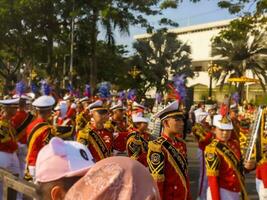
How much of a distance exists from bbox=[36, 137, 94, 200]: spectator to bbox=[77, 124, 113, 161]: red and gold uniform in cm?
443

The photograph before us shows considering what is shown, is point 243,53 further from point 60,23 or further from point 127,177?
point 127,177

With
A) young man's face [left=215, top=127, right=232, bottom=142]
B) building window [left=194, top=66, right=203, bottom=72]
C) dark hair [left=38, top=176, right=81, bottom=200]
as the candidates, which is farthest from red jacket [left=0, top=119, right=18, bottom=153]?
building window [left=194, top=66, right=203, bottom=72]

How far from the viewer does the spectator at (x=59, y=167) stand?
204cm

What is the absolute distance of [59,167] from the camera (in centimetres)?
208

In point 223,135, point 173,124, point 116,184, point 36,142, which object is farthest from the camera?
point 36,142

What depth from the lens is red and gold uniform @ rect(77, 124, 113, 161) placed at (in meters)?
6.68

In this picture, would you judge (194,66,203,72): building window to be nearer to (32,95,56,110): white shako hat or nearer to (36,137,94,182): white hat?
(32,95,56,110): white shako hat

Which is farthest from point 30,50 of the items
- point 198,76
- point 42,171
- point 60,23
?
point 198,76

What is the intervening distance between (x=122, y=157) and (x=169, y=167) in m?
3.36

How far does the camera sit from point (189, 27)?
74625 mm

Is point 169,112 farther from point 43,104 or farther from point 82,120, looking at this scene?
point 82,120

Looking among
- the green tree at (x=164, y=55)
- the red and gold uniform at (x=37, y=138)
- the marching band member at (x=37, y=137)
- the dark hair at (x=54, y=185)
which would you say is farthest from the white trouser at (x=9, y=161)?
the green tree at (x=164, y=55)

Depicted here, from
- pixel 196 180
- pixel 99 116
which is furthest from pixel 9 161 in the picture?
pixel 196 180

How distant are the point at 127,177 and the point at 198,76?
6665 cm
